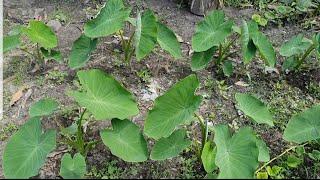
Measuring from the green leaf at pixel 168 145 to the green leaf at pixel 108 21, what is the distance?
2.55 feet

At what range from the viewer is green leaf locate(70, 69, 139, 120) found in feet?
7.77

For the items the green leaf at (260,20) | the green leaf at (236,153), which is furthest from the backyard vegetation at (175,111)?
the green leaf at (260,20)

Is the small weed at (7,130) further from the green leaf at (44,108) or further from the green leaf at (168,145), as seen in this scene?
the green leaf at (168,145)

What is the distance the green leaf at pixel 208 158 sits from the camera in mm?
2344

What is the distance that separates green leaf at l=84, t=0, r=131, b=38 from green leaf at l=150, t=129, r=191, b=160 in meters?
0.78

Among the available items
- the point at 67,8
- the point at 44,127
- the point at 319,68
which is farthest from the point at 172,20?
the point at 44,127

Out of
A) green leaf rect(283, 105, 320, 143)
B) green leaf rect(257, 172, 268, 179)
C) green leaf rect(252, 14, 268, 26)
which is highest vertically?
green leaf rect(283, 105, 320, 143)

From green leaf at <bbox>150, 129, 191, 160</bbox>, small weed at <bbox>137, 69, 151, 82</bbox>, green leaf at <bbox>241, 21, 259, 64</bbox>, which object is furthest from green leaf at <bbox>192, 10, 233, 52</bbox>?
green leaf at <bbox>150, 129, 191, 160</bbox>

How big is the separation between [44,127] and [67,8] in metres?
1.36

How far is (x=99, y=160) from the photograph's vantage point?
8.32 ft

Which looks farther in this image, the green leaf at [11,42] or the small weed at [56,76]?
the small weed at [56,76]

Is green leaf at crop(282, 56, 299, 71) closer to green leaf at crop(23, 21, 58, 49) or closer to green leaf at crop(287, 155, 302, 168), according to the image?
green leaf at crop(287, 155, 302, 168)

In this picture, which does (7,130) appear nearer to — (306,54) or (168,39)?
(168,39)

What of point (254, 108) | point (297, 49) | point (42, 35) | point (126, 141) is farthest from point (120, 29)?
point (297, 49)
